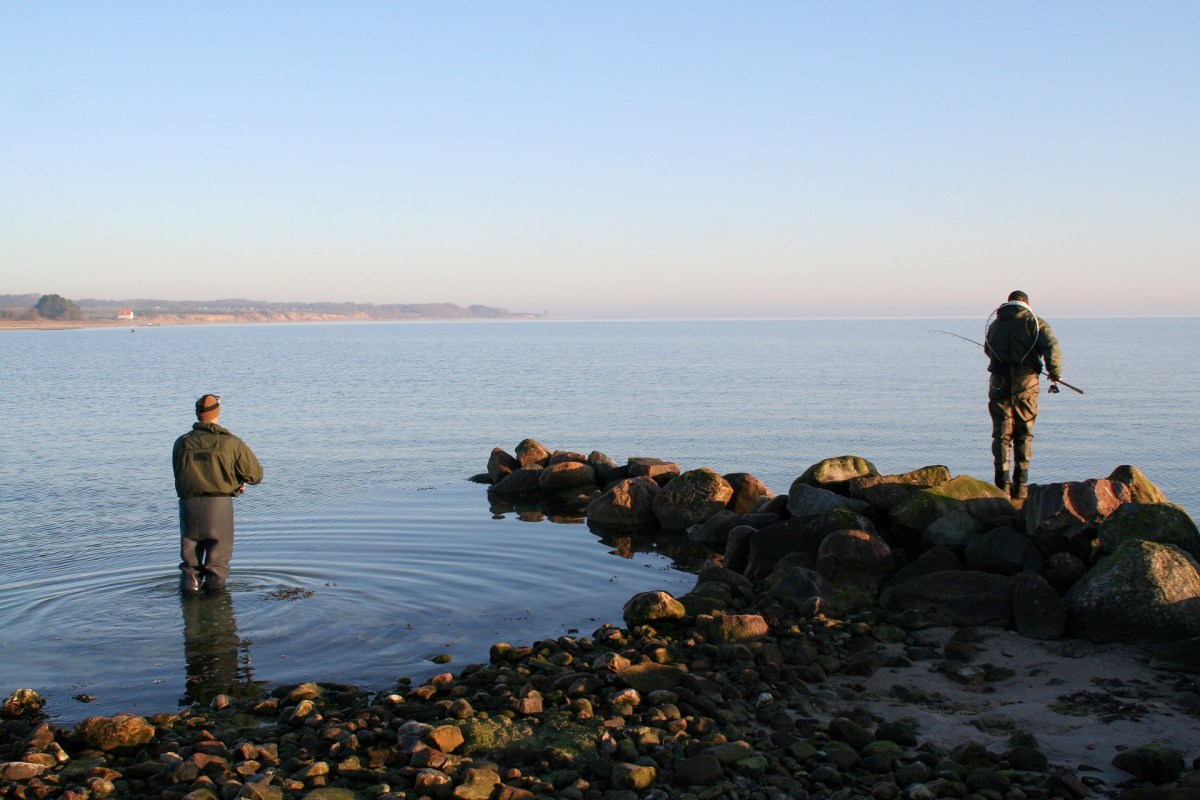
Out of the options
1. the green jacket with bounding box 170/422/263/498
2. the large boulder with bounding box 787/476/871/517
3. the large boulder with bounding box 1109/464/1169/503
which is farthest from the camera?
the large boulder with bounding box 787/476/871/517

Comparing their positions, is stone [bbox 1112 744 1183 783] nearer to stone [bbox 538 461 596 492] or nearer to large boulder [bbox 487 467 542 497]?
stone [bbox 538 461 596 492]

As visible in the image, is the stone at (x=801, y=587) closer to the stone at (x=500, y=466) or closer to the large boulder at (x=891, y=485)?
the large boulder at (x=891, y=485)

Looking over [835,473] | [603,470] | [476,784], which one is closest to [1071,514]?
[835,473]

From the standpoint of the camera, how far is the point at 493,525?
1702cm

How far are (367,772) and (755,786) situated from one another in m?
2.49

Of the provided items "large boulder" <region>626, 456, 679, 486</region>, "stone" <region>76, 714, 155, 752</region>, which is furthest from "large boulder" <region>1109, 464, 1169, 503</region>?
"stone" <region>76, 714, 155, 752</region>

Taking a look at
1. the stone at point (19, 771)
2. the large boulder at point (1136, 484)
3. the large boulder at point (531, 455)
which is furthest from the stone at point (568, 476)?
the stone at point (19, 771)

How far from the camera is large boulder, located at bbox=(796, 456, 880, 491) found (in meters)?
14.3

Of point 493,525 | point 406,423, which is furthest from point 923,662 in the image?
point 406,423

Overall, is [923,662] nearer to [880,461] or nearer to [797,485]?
[797,485]

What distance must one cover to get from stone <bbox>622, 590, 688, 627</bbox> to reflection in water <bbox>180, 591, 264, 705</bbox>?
3609 mm

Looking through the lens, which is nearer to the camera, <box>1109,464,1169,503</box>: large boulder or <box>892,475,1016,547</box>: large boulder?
<box>1109,464,1169,503</box>: large boulder

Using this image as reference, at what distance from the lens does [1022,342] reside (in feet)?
44.7

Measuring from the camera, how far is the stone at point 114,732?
7.34m
